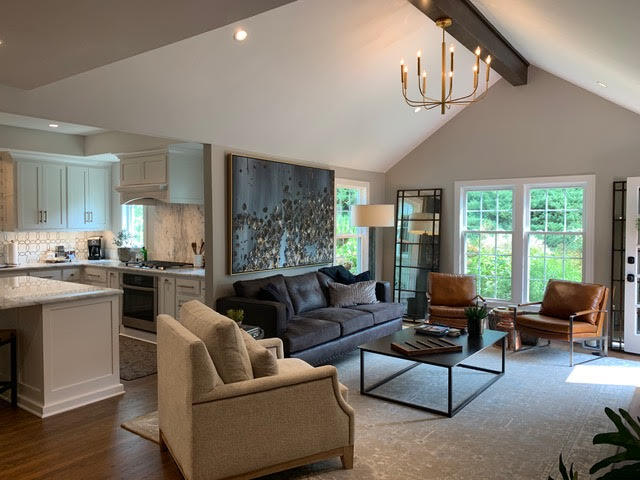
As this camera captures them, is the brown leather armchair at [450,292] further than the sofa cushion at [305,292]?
Yes

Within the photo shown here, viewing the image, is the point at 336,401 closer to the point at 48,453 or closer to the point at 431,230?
the point at 48,453

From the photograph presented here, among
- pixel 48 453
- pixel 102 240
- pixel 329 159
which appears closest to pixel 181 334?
pixel 48 453

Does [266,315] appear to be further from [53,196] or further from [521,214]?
→ [53,196]

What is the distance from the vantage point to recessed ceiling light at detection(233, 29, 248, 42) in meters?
3.72

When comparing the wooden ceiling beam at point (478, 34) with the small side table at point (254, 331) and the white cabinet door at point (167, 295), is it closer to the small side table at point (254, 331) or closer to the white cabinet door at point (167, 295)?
the small side table at point (254, 331)

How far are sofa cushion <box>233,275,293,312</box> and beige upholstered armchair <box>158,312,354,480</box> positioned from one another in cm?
194

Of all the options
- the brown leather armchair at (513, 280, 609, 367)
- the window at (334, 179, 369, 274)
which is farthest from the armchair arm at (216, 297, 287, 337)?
the brown leather armchair at (513, 280, 609, 367)

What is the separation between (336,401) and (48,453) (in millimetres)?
1850

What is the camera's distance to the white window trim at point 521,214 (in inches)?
232

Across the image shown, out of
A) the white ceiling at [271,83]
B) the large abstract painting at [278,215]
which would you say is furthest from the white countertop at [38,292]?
the large abstract painting at [278,215]

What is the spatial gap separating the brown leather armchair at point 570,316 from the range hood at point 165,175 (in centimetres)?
407

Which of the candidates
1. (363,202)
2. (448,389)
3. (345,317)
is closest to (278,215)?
(345,317)

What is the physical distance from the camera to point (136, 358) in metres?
5.18

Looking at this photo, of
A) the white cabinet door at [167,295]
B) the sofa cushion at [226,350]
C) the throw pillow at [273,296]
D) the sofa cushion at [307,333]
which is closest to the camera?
the sofa cushion at [226,350]
